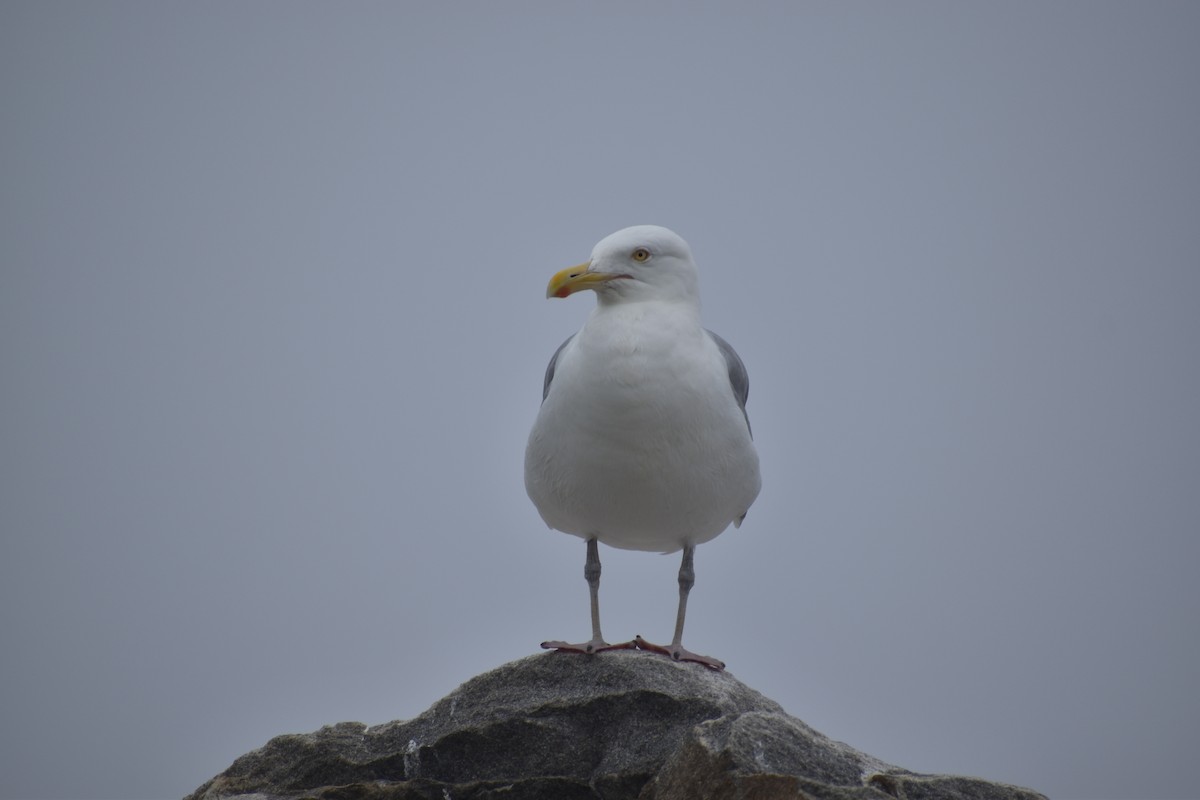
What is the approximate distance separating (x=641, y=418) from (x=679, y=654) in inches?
67.9

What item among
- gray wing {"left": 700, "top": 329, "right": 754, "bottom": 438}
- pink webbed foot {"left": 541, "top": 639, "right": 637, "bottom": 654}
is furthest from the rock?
gray wing {"left": 700, "top": 329, "right": 754, "bottom": 438}

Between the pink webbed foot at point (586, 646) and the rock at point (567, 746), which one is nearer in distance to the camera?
the rock at point (567, 746)

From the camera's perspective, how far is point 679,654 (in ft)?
28.2

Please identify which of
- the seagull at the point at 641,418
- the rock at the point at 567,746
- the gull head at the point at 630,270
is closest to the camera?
the rock at the point at 567,746

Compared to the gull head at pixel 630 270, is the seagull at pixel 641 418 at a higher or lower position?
lower

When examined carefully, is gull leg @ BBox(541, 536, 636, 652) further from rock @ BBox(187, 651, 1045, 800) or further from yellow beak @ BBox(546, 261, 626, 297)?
yellow beak @ BBox(546, 261, 626, 297)

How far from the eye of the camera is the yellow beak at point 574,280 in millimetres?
8406

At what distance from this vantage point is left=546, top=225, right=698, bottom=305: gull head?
845 cm

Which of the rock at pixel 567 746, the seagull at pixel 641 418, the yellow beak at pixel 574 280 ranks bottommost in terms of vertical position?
the rock at pixel 567 746

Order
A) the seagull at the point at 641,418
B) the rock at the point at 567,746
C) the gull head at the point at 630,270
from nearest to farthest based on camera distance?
the rock at the point at 567,746, the seagull at the point at 641,418, the gull head at the point at 630,270

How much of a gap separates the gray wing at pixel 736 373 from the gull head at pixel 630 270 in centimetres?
60

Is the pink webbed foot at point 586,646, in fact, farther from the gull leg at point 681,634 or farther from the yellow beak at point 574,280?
the yellow beak at point 574,280

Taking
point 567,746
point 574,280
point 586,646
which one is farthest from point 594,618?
point 574,280

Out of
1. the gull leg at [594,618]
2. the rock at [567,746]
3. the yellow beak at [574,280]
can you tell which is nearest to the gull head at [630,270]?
the yellow beak at [574,280]
